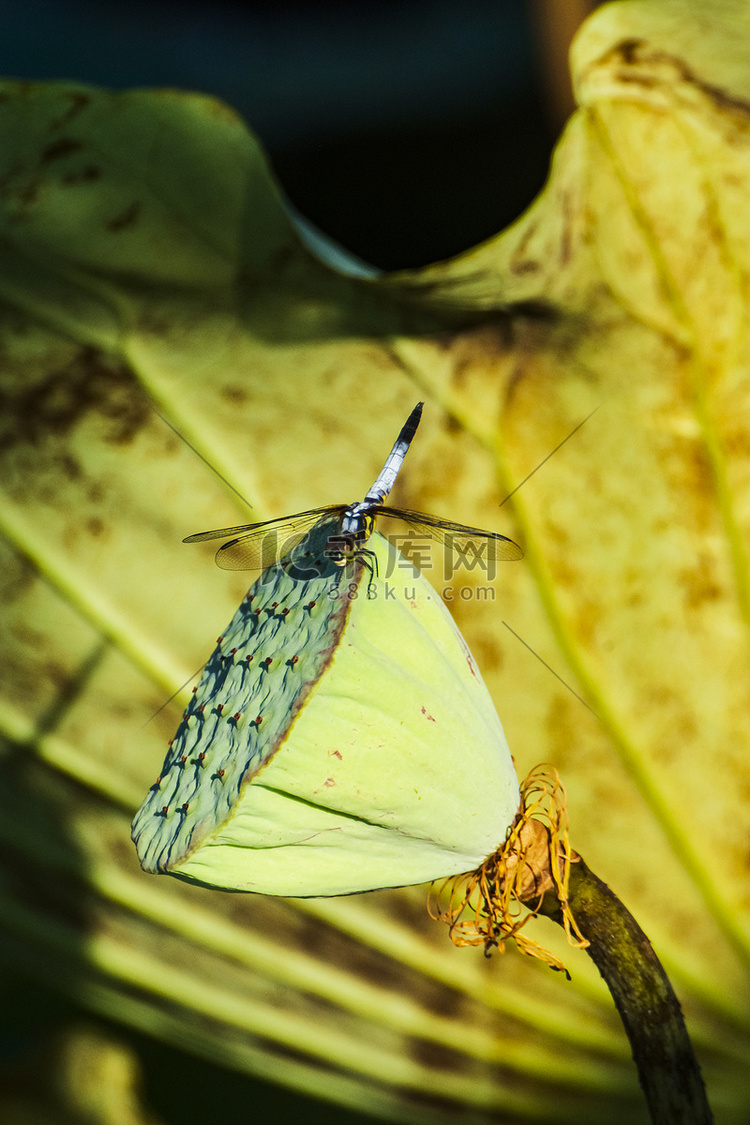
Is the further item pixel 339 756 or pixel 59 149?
pixel 59 149

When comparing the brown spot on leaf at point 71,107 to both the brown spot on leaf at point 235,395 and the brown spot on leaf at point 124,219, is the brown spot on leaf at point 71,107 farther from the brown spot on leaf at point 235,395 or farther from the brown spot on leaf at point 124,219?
the brown spot on leaf at point 235,395

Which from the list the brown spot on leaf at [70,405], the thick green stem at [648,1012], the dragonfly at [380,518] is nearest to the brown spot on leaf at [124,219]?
the brown spot on leaf at [70,405]

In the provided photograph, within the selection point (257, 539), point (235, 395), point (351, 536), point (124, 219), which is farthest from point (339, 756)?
point (124, 219)

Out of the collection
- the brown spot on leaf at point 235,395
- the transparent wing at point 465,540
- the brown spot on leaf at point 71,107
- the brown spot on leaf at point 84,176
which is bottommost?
the transparent wing at point 465,540

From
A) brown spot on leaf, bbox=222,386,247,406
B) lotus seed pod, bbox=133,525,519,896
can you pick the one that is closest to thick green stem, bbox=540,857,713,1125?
lotus seed pod, bbox=133,525,519,896

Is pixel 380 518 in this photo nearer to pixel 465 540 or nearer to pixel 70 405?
pixel 465 540
